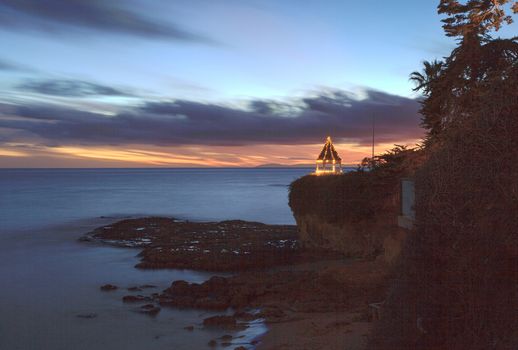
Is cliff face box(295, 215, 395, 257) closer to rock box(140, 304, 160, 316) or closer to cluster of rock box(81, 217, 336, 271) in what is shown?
cluster of rock box(81, 217, 336, 271)

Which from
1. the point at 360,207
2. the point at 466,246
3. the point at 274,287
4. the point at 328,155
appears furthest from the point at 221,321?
the point at 328,155

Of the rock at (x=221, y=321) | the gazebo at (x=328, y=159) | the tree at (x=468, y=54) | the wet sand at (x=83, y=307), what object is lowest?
the wet sand at (x=83, y=307)

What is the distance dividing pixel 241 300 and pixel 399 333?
12.7 metres

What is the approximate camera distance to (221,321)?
1753cm

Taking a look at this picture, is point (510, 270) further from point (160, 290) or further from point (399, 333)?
point (160, 290)

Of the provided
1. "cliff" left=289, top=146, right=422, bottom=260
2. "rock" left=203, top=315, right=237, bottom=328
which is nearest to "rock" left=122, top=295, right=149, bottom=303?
"rock" left=203, top=315, right=237, bottom=328

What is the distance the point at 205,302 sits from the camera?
20.0 meters

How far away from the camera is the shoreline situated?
15500 mm

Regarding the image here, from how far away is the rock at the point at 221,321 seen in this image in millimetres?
17328

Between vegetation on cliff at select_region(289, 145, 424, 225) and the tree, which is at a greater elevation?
the tree

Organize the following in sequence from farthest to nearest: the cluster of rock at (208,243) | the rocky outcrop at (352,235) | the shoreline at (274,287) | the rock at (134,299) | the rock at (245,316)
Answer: the cluster of rock at (208,243) → the rocky outcrop at (352,235) → the rock at (134,299) → the rock at (245,316) → the shoreline at (274,287)

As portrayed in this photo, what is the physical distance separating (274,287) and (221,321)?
4710 millimetres

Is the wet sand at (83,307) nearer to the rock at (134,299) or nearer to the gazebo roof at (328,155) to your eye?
the rock at (134,299)

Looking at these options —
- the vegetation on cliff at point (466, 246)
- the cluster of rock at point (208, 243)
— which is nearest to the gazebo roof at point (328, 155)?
the cluster of rock at point (208, 243)
